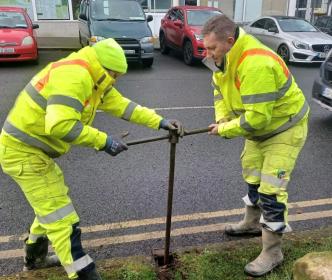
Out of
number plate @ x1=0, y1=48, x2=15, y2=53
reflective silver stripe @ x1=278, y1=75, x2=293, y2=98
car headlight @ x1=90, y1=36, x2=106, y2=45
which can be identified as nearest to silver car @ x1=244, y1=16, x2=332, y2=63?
car headlight @ x1=90, y1=36, x2=106, y2=45

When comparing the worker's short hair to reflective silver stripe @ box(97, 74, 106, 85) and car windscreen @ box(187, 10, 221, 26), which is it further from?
Result: car windscreen @ box(187, 10, 221, 26)

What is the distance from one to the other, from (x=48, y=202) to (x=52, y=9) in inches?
690

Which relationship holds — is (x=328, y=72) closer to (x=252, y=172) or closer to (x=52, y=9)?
(x=252, y=172)

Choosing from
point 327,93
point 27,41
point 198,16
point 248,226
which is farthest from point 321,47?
point 248,226

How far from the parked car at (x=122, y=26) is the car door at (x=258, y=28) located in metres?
4.08

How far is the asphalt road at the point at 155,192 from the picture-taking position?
3787 mm

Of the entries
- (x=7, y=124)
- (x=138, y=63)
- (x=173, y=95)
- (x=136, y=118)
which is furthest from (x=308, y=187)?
(x=138, y=63)

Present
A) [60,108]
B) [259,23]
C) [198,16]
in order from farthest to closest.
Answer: [259,23] → [198,16] → [60,108]

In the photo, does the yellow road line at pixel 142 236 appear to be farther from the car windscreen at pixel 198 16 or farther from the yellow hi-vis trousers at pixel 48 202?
the car windscreen at pixel 198 16

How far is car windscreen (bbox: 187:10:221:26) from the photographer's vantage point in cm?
1316

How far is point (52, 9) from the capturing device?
18.6 meters

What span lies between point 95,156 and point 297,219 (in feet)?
9.05

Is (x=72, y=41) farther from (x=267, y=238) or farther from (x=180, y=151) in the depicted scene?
(x=267, y=238)

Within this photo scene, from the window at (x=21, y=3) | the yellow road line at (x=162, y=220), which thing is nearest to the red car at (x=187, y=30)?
the window at (x=21, y=3)
